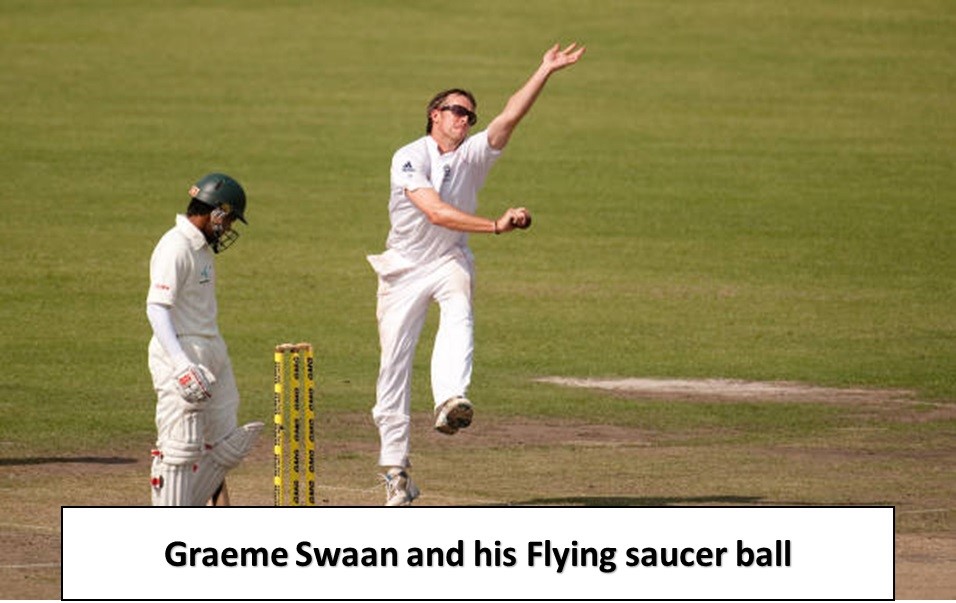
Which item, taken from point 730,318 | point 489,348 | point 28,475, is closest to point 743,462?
point 28,475

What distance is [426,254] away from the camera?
12.8 m

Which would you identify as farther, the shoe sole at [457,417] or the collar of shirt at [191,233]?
the shoe sole at [457,417]

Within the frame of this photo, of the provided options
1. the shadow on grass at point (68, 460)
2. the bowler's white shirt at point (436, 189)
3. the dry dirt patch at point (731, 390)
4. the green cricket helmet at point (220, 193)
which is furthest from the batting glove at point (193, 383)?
the dry dirt patch at point (731, 390)

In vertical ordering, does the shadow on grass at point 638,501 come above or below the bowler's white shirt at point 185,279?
below

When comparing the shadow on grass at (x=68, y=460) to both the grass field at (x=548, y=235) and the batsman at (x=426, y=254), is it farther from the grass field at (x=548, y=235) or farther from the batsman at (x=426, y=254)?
the batsman at (x=426, y=254)

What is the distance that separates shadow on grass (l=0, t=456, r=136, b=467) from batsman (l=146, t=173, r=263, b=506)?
3.22 metres

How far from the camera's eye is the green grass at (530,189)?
64.2 feet

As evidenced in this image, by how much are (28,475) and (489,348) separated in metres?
6.94

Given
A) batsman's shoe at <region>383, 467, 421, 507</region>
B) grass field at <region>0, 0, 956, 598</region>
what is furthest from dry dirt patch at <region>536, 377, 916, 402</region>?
batsman's shoe at <region>383, 467, 421, 507</region>

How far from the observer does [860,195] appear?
29141mm

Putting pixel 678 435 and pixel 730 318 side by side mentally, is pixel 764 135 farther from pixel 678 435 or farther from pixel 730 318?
pixel 678 435

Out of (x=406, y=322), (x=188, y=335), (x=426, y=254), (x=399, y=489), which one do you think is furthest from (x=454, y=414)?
(x=188, y=335)

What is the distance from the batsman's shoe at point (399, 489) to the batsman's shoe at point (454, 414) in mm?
528

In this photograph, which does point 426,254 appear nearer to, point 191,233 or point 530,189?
point 191,233
